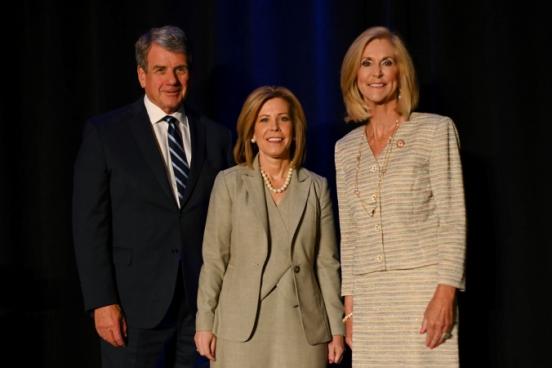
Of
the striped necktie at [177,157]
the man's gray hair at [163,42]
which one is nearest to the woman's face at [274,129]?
the striped necktie at [177,157]

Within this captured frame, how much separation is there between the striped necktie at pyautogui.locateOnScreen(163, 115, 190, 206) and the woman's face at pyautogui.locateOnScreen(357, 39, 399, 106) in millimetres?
742

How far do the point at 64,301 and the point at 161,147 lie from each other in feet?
3.60

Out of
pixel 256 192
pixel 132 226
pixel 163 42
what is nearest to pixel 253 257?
pixel 256 192

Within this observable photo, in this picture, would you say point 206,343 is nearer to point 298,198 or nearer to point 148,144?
point 298,198

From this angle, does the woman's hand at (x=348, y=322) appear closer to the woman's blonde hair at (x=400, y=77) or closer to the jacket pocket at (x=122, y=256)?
the woman's blonde hair at (x=400, y=77)

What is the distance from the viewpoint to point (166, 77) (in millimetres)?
2969

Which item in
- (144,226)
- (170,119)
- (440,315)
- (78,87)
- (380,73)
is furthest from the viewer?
(78,87)

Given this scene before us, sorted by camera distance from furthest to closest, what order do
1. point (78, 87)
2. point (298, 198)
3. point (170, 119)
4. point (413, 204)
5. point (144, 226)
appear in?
point (78, 87) → point (170, 119) → point (144, 226) → point (298, 198) → point (413, 204)

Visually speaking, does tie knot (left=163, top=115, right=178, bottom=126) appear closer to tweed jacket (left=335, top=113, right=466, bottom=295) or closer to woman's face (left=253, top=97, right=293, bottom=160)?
woman's face (left=253, top=97, right=293, bottom=160)

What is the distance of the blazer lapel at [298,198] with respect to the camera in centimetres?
271

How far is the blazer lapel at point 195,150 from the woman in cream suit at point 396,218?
0.56 m

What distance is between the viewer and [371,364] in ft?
8.42

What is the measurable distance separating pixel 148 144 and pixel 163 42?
1.28 ft

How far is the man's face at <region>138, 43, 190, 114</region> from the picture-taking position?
2.97m
